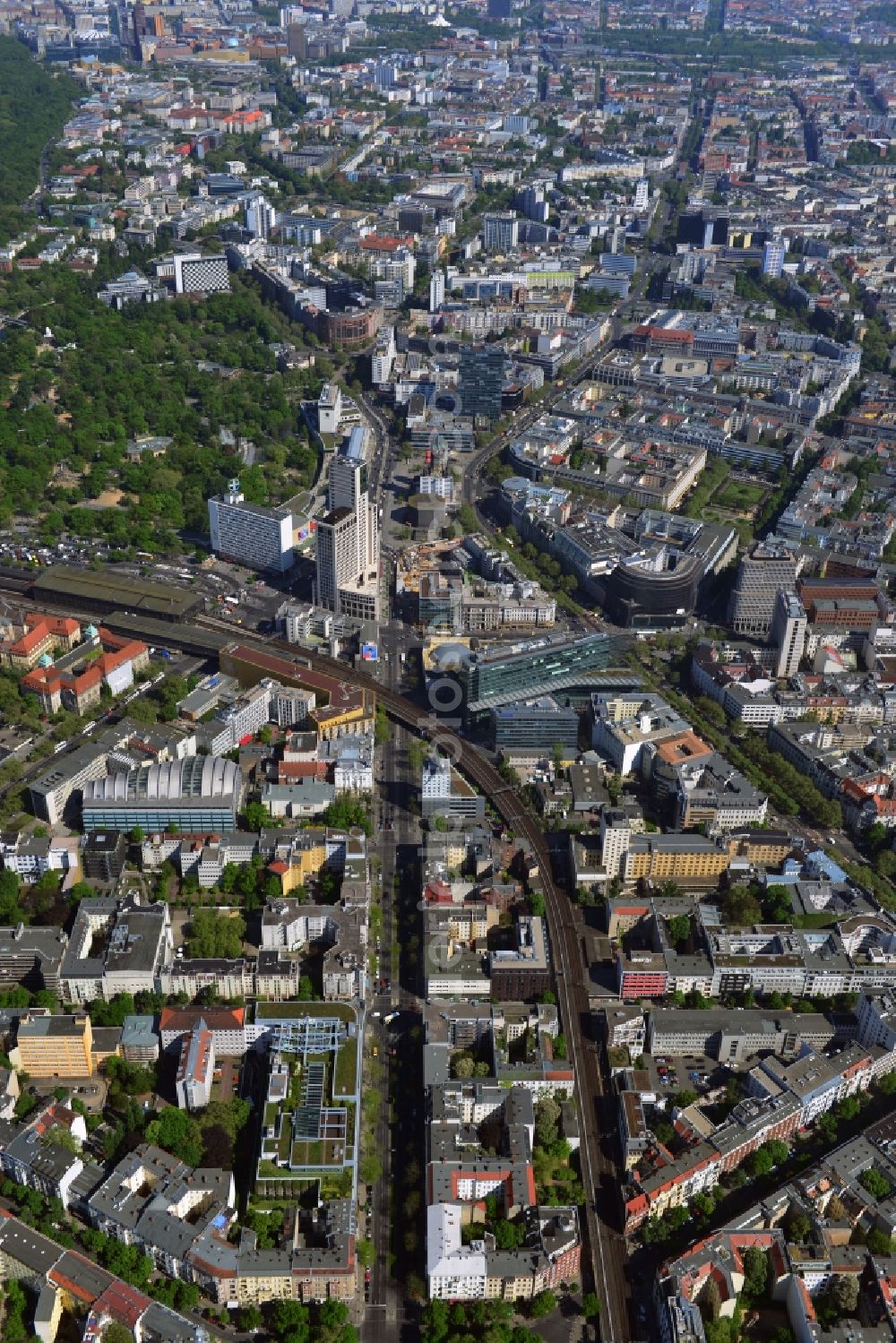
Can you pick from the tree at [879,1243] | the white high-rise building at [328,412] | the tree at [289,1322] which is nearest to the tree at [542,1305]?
the tree at [289,1322]

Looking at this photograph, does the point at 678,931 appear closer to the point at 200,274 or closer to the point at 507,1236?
the point at 507,1236

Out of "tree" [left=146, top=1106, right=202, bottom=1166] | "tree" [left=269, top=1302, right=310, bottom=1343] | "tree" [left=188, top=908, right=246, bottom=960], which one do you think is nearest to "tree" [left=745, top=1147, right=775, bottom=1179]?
"tree" [left=269, top=1302, right=310, bottom=1343]

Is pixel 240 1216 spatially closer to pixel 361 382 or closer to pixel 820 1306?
pixel 820 1306

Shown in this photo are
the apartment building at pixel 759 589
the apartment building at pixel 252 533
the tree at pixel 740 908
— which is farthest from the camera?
the apartment building at pixel 252 533

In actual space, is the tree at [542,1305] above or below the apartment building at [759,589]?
below

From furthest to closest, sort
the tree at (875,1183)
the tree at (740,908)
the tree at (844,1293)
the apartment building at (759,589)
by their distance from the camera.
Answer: the apartment building at (759,589), the tree at (740,908), the tree at (875,1183), the tree at (844,1293)

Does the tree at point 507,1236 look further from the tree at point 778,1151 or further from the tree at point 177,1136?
the tree at point 177,1136

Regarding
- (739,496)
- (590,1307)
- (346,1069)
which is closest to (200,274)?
(739,496)

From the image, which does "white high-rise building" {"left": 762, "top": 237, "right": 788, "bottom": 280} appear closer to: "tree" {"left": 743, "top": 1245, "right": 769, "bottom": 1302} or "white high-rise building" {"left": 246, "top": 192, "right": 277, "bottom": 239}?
"white high-rise building" {"left": 246, "top": 192, "right": 277, "bottom": 239}
